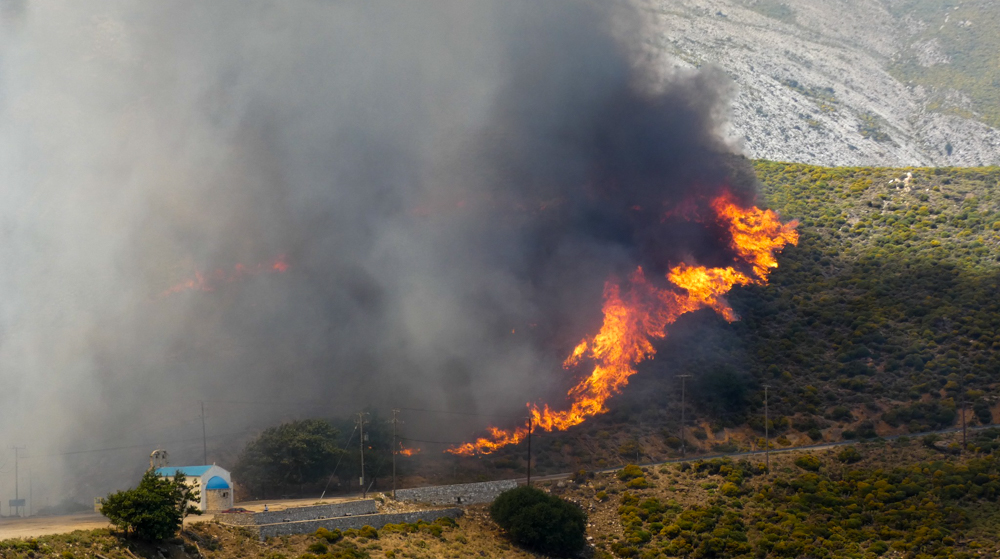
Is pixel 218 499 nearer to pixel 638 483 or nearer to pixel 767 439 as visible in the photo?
pixel 638 483

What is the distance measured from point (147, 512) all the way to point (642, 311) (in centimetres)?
6469

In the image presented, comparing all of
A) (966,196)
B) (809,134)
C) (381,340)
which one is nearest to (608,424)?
(381,340)

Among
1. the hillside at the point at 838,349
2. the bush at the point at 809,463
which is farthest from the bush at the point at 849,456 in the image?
the hillside at the point at 838,349

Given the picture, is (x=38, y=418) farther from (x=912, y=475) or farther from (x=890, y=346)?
(x=890, y=346)

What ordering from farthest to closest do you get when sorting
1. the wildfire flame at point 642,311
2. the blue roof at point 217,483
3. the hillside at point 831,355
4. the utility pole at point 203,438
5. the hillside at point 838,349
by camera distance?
the wildfire flame at point 642,311, the hillside at point 838,349, the hillside at point 831,355, the utility pole at point 203,438, the blue roof at point 217,483

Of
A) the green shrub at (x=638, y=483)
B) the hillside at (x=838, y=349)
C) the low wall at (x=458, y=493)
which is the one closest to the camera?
the low wall at (x=458, y=493)

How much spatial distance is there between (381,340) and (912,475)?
52618mm

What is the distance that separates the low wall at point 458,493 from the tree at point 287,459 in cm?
801

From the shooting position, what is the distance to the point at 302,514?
73.5m

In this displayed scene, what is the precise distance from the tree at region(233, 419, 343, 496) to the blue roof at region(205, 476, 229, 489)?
34.9 ft

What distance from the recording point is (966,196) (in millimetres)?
148250

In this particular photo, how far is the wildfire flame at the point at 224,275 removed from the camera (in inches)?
4535

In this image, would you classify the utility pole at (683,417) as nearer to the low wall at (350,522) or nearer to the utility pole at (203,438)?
the low wall at (350,522)

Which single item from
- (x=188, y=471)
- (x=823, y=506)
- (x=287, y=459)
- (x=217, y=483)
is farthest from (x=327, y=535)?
(x=823, y=506)
